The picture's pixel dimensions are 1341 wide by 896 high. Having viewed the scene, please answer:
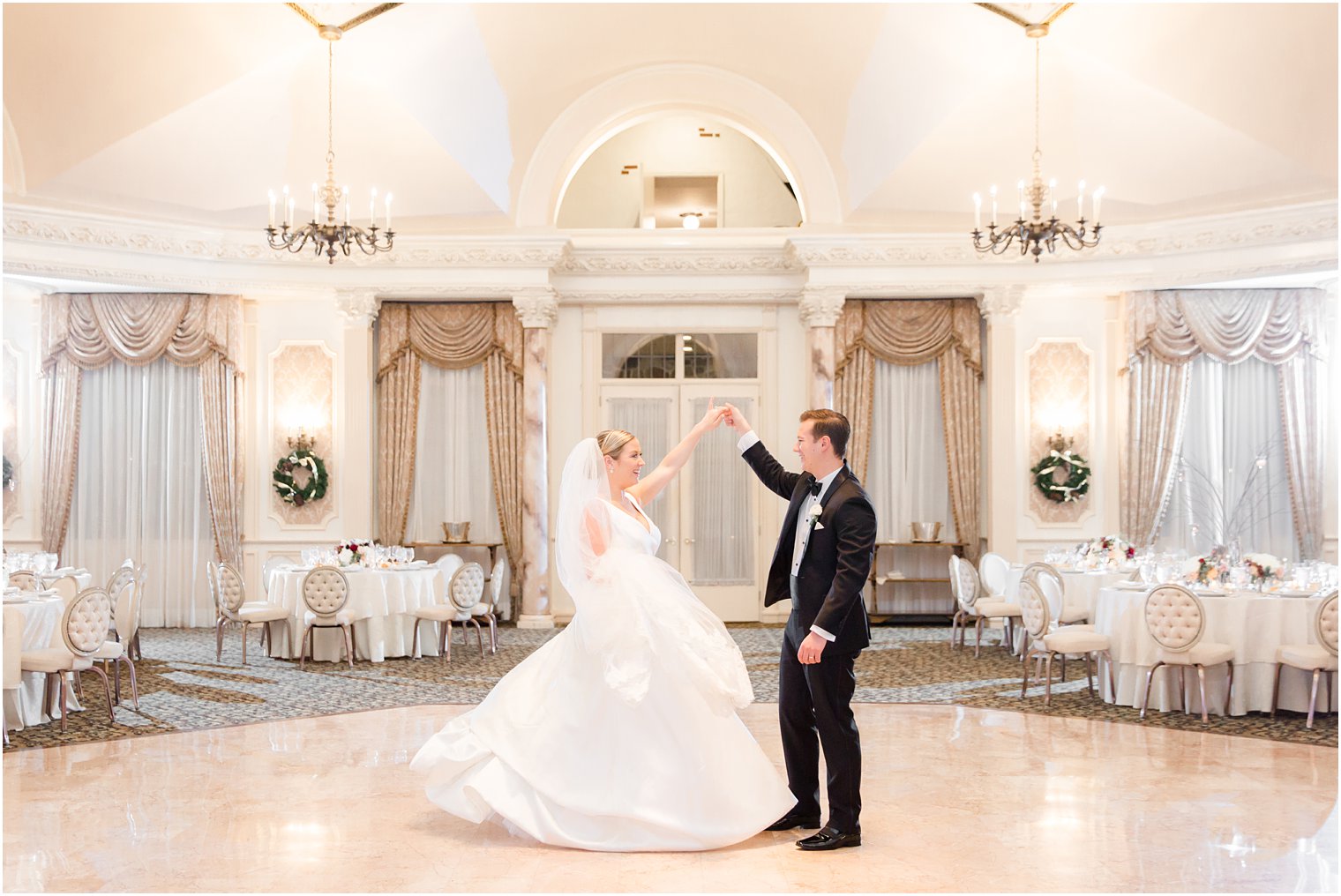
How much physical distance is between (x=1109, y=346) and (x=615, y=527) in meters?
9.17

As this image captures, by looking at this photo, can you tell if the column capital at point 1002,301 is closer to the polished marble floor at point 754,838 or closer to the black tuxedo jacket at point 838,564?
the polished marble floor at point 754,838

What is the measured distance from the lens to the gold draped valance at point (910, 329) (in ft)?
40.6

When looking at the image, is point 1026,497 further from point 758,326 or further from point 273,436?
point 273,436

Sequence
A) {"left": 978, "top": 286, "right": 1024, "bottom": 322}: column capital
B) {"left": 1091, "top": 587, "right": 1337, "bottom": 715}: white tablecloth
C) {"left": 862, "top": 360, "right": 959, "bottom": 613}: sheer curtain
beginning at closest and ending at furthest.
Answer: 1. {"left": 1091, "top": 587, "right": 1337, "bottom": 715}: white tablecloth
2. {"left": 978, "top": 286, "right": 1024, "bottom": 322}: column capital
3. {"left": 862, "top": 360, "right": 959, "bottom": 613}: sheer curtain

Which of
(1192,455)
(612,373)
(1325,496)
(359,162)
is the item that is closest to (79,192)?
(359,162)

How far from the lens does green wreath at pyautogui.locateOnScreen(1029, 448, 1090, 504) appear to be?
476 inches

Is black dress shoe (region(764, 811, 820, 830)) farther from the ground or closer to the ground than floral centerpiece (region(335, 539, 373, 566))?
closer to the ground

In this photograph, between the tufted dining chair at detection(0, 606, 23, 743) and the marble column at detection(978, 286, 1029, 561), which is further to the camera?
the marble column at detection(978, 286, 1029, 561)

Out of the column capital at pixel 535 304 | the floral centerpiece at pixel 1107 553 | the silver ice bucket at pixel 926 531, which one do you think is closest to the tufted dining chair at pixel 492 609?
the column capital at pixel 535 304

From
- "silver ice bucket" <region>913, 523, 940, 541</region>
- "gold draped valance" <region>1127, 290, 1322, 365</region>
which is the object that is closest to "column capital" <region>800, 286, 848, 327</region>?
"silver ice bucket" <region>913, 523, 940, 541</region>

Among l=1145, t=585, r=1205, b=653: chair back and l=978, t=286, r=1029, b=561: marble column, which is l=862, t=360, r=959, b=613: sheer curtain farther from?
l=1145, t=585, r=1205, b=653: chair back

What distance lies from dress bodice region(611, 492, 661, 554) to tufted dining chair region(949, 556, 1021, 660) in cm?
599

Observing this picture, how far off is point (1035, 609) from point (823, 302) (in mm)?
4804

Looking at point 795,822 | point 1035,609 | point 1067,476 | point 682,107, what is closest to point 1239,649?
point 1035,609
